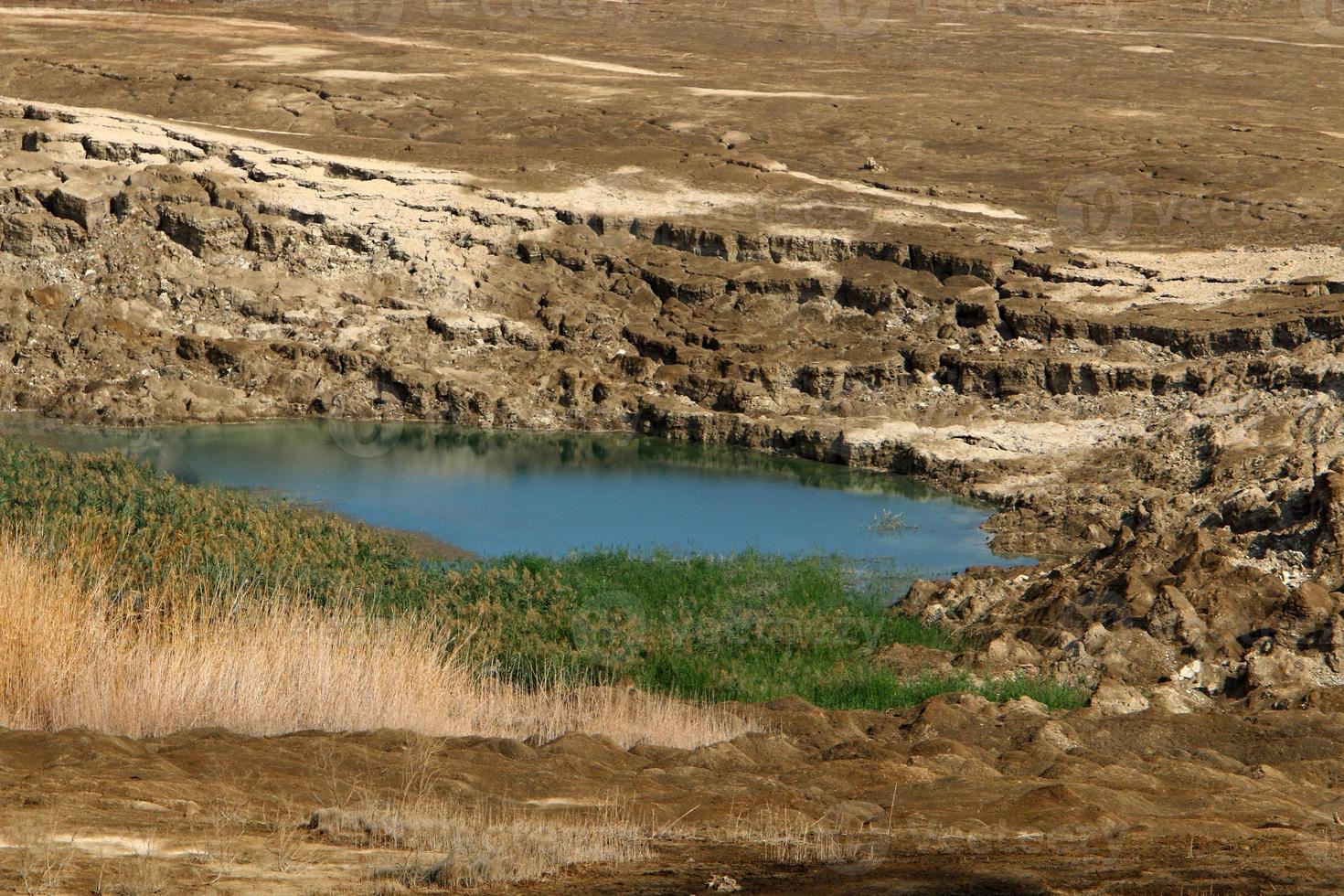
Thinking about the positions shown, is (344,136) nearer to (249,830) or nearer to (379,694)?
(379,694)

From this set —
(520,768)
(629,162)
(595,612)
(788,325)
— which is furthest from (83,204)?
(520,768)

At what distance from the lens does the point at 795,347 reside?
1970 centimetres

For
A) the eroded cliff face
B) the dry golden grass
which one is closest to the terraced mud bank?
the eroded cliff face

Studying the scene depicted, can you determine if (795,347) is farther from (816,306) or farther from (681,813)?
(681,813)

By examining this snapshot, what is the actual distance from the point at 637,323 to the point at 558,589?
881 cm

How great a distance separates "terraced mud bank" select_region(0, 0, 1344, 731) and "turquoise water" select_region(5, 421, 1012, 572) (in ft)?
1.32

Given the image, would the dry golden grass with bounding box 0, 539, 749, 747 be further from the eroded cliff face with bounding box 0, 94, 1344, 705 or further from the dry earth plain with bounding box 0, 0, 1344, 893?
the eroded cliff face with bounding box 0, 94, 1344, 705

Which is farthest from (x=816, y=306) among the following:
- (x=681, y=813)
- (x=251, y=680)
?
(x=681, y=813)

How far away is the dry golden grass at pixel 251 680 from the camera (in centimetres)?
742

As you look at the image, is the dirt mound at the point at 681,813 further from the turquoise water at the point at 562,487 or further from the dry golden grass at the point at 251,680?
the turquoise water at the point at 562,487

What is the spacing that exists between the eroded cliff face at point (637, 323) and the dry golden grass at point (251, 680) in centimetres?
731

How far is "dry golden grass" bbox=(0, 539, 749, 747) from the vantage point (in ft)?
24.3

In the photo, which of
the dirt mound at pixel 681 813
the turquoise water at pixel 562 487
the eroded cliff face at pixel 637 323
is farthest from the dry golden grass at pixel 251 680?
the eroded cliff face at pixel 637 323

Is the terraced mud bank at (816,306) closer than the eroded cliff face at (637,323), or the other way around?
the terraced mud bank at (816,306)
